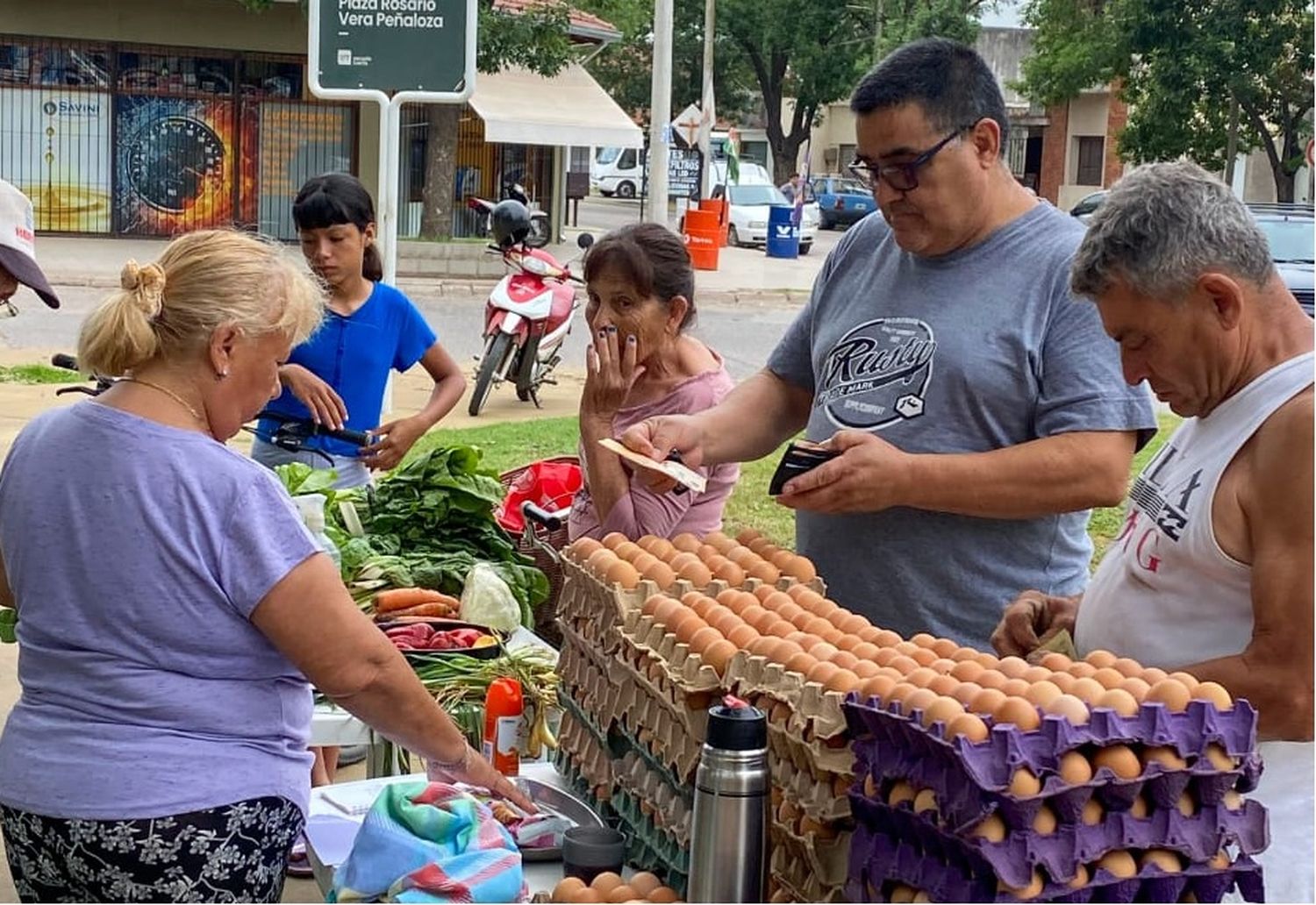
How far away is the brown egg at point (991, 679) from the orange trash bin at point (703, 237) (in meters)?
24.9

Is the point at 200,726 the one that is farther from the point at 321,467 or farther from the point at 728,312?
the point at 728,312

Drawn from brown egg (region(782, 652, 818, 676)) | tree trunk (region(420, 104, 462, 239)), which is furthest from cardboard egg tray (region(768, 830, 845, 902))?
tree trunk (region(420, 104, 462, 239))

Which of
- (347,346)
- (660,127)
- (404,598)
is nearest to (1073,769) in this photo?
(404,598)

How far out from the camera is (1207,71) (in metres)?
27.7

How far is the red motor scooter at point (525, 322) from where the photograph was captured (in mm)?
12430

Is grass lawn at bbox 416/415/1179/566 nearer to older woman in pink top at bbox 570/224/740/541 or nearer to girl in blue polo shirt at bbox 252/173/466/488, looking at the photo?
girl in blue polo shirt at bbox 252/173/466/488

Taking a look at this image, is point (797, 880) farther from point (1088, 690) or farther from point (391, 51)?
point (391, 51)

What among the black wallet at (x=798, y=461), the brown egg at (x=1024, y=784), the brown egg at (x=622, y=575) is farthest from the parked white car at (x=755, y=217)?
the brown egg at (x=1024, y=784)

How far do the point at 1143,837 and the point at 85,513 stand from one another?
169 cm

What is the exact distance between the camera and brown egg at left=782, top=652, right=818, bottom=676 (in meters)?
2.35

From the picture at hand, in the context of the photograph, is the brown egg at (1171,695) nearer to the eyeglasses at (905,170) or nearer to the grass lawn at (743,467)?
the eyeglasses at (905,170)

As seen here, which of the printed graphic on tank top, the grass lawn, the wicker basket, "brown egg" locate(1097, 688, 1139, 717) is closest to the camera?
"brown egg" locate(1097, 688, 1139, 717)

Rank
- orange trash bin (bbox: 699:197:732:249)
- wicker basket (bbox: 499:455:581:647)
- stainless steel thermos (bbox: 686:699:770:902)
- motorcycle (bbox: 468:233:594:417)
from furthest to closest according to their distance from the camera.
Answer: orange trash bin (bbox: 699:197:732:249), motorcycle (bbox: 468:233:594:417), wicker basket (bbox: 499:455:581:647), stainless steel thermos (bbox: 686:699:770:902)

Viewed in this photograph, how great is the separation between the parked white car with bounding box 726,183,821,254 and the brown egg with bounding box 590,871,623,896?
3222cm
